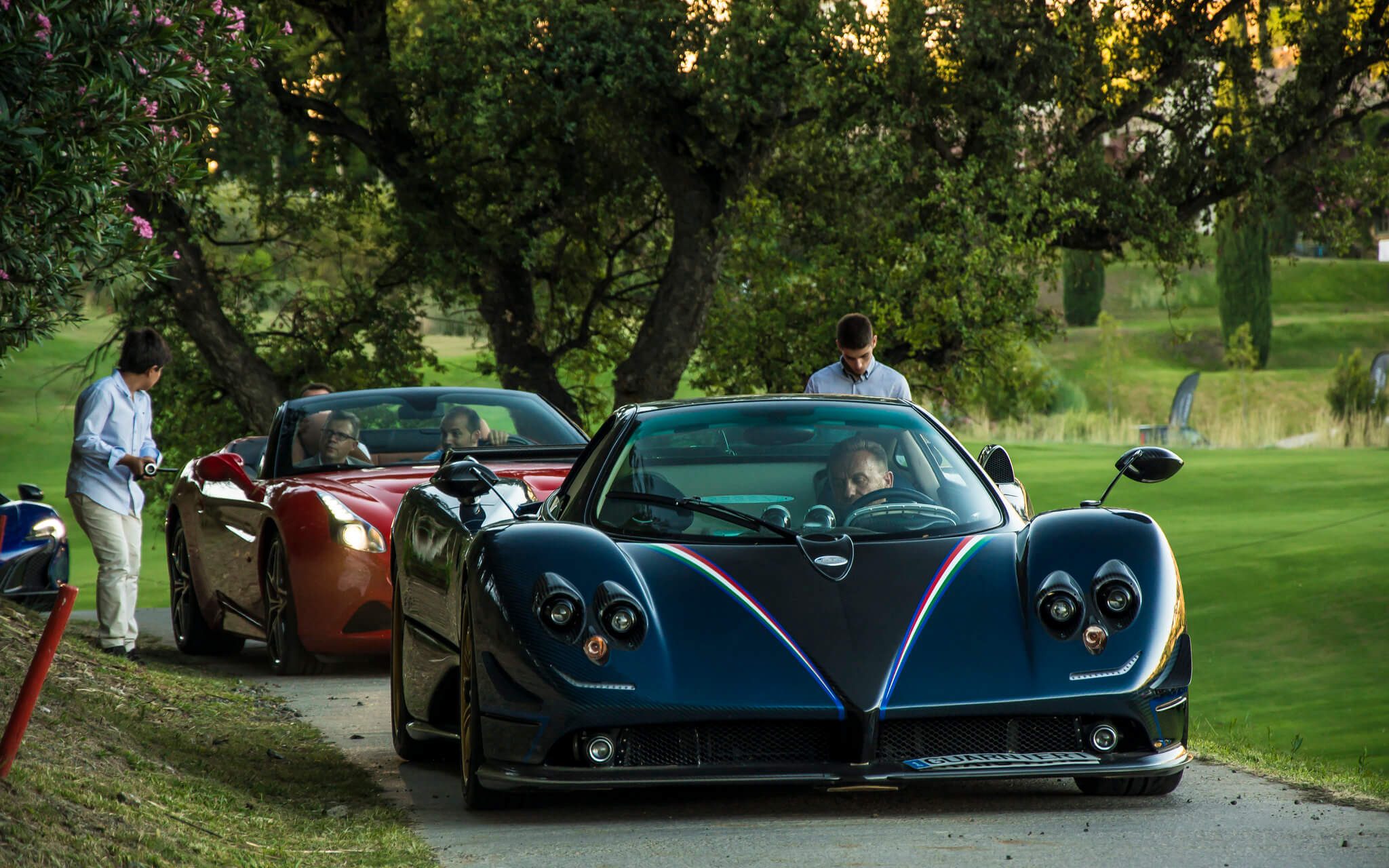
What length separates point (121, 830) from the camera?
5.00 m

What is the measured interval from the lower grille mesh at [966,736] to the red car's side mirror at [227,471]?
617 cm

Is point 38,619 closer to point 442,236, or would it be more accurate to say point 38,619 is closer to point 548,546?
point 548,546

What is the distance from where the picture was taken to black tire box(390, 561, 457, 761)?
7.16 meters

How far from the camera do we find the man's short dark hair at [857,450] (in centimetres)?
668

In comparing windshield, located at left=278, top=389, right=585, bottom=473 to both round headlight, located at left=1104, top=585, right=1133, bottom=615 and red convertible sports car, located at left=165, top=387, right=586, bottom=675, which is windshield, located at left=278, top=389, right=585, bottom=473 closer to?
red convertible sports car, located at left=165, top=387, right=586, bottom=675

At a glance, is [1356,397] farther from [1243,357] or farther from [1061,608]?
[1061,608]

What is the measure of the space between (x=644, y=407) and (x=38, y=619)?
4.56m

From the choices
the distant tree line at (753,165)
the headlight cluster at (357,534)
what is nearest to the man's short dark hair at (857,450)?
the headlight cluster at (357,534)

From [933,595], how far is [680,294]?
54.7 feet

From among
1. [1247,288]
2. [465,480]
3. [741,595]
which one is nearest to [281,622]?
[465,480]

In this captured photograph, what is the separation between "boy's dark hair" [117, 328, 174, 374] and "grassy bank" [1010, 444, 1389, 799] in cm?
610

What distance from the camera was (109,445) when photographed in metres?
10.5

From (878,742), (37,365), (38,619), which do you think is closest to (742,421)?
(878,742)

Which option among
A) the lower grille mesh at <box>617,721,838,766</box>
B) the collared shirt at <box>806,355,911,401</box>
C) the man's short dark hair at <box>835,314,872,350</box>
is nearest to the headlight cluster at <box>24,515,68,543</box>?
the collared shirt at <box>806,355,911,401</box>
